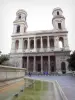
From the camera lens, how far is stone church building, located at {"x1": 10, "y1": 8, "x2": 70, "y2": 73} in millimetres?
42844

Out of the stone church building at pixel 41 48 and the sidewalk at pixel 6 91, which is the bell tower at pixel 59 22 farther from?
the sidewalk at pixel 6 91

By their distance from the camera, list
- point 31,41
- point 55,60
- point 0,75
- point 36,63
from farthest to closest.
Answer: point 31,41
point 36,63
point 55,60
point 0,75

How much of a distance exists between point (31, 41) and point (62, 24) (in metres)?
16.0

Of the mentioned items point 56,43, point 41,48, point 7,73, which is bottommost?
point 7,73

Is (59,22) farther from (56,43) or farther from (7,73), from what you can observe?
(7,73)

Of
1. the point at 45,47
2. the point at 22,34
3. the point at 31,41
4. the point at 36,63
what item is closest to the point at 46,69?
the point at 36,63

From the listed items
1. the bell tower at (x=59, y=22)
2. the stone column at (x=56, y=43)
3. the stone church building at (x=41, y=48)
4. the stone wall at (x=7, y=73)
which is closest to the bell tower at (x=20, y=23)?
the stone church building at (x=41, y=48)

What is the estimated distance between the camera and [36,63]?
153ft

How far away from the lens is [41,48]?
45.8 meters

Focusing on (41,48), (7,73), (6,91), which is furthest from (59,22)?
(6,91)

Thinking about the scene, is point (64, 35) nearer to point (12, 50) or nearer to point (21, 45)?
point (21, 45)

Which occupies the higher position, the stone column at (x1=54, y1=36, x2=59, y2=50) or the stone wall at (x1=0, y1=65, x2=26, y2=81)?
the stone column at (x1=54, y1=36, x2=59, y2=50)

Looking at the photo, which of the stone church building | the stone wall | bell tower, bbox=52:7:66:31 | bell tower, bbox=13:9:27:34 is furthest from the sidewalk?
bell tower, bbox=13:9:27:34

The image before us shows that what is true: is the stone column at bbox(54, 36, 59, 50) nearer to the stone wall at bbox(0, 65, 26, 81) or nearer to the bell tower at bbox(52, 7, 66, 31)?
the bell tower at bbox(52, 7, 66, 31)
